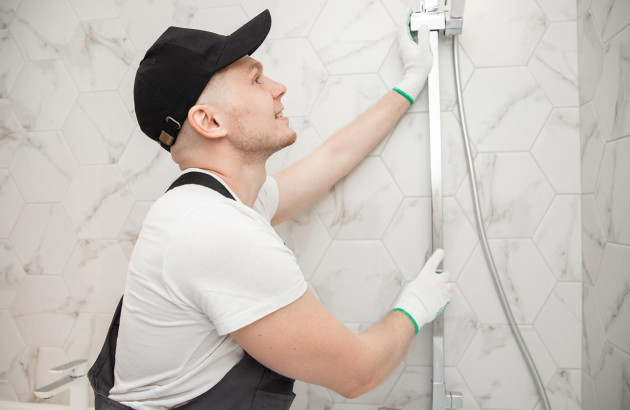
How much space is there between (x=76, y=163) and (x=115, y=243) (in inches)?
11.0

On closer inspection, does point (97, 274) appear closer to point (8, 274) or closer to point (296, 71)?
point (8, 274)

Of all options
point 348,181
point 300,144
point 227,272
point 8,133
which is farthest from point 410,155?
point 8,133

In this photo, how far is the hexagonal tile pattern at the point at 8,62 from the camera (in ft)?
4.35

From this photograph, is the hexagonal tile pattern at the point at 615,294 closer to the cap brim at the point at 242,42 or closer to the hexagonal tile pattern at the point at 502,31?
the hexagonal tile pattern at the point at 502,31

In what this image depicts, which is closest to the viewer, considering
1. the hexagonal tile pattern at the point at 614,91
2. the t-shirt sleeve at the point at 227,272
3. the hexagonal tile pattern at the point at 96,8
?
the t-shirt sleeve at the point at 227,272

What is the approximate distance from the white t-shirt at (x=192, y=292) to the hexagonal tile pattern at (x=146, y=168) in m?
0.45

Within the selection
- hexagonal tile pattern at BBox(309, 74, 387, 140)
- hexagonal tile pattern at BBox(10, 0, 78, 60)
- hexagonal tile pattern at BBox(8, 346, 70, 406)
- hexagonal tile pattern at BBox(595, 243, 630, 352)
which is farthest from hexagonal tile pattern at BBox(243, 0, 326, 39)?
hexagonal tile pattern at BBox(8, 346, 70, 406)

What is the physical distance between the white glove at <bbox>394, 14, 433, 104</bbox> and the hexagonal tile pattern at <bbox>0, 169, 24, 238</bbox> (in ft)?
4.06

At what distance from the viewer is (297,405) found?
3.90 feet

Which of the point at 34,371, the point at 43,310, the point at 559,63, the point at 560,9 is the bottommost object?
the point at 34,371

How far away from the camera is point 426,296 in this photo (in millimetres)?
962

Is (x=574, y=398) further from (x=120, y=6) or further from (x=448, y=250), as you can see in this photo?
(x=120, y=6)

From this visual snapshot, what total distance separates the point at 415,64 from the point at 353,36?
205mm

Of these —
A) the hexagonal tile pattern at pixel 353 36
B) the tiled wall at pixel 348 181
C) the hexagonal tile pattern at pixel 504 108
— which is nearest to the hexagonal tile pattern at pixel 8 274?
the tiled wall at pixel 348 181
